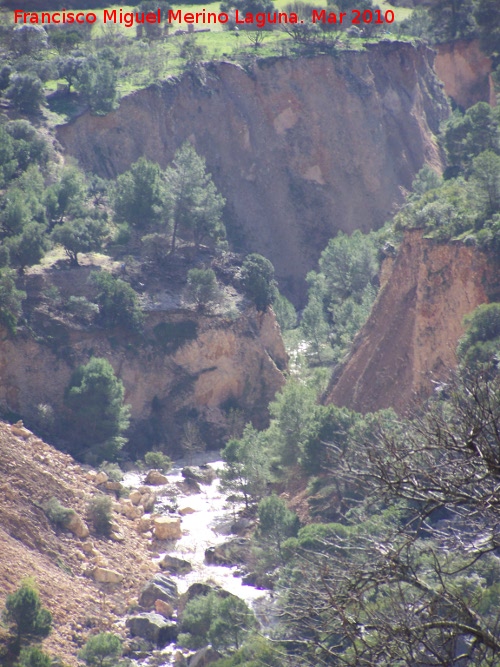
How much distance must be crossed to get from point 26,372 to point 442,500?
42.1 m

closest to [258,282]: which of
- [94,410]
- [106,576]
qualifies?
[94,410]

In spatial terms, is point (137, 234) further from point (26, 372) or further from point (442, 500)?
point (442, 500)

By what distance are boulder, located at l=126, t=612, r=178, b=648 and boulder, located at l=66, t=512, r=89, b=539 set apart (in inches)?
231

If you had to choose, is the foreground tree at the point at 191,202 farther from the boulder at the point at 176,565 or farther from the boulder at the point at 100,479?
the boulder at the point at 176,565

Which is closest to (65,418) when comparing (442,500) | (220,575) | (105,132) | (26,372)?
(26,372)

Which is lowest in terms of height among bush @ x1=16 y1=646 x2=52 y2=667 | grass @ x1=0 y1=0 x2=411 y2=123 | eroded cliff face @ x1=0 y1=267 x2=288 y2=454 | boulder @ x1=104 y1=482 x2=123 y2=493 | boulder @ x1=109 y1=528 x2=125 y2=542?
bush @ x1=16 y1=646 x2=52 y2=667

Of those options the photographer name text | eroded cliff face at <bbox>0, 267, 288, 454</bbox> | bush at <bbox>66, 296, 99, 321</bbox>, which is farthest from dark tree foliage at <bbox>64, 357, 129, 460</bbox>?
the photographer name text

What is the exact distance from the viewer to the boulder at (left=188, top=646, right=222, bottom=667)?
30844mm

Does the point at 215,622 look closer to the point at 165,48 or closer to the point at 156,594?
the point at 156,594

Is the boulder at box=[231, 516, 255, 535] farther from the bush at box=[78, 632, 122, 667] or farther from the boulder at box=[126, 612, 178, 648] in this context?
the bush at box=[78, 632, 122, 667]

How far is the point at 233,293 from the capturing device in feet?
200

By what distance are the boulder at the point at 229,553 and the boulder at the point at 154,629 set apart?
569 cm

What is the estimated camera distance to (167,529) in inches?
1703

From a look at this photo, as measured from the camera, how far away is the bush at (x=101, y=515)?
41.5m
